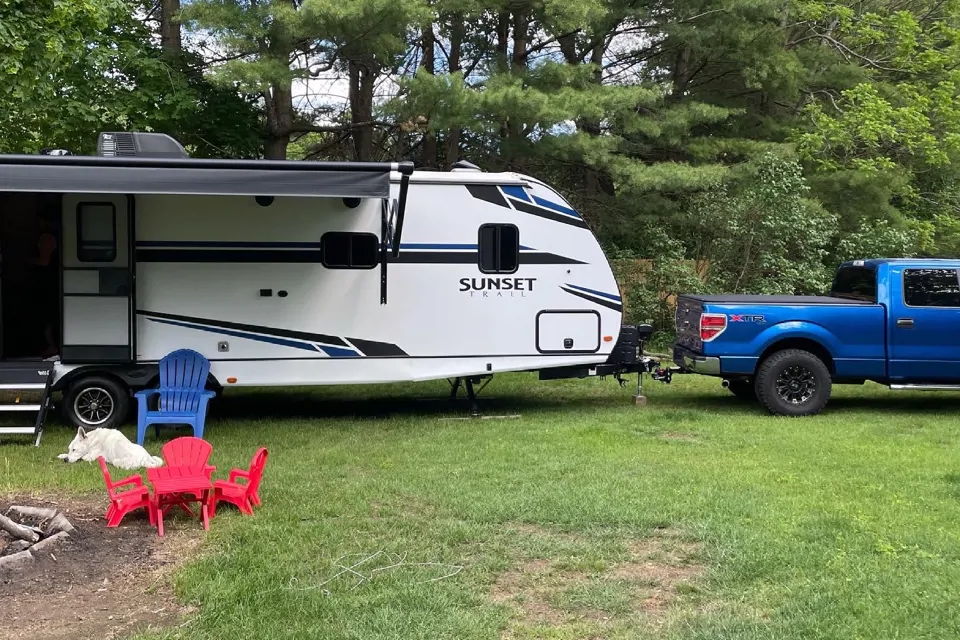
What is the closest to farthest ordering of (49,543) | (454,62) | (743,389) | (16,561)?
(16,561) → (49,543) → (743,389) → (454,62)

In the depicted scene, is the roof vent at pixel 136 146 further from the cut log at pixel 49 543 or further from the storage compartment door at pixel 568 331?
the cut log at pixel 49 543

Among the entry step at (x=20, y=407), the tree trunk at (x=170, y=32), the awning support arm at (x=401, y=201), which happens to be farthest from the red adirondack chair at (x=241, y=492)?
the tree trunk at (x=170, y=32)

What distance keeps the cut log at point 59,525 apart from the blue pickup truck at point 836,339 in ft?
22.6

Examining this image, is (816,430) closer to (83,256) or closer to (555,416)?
(555,416)

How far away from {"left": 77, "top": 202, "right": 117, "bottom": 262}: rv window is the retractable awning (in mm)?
1146

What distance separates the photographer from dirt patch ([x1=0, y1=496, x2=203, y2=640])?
3920 mm

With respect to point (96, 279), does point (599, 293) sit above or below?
below

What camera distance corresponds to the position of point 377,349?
9.36m

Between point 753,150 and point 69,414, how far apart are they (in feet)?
42.0

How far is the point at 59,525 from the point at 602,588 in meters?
3.28

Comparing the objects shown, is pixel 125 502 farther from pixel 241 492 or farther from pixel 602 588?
pixel 602 588

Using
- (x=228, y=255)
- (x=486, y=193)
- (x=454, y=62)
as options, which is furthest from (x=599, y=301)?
(x=454, y=62)

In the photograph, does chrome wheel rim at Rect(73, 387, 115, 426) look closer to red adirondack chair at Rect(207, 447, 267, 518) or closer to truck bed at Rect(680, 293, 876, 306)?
red adirondack chair at Rect(207, 447, 267, 518)

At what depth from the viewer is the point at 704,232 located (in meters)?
16.0
